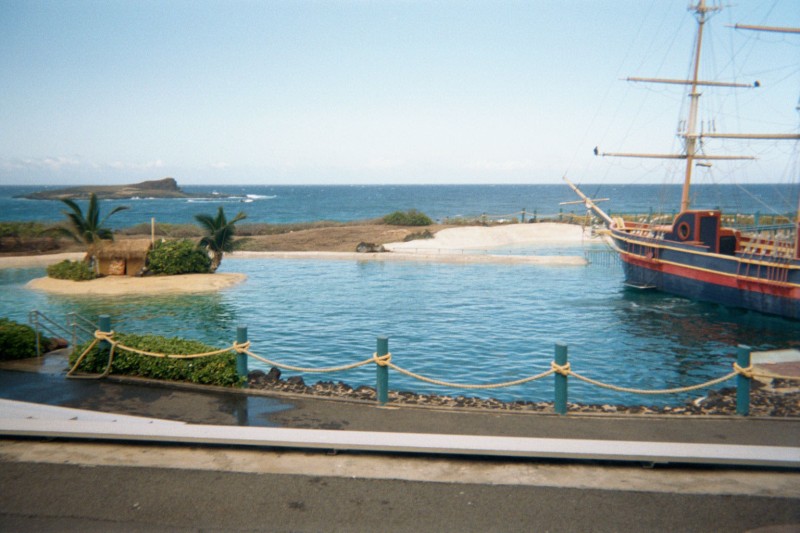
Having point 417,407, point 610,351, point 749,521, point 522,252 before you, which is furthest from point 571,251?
point 749,521

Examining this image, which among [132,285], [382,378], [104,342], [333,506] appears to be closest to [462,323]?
[382,378]

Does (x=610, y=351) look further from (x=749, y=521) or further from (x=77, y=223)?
(x=77, y=223)

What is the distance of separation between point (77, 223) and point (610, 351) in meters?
24.8

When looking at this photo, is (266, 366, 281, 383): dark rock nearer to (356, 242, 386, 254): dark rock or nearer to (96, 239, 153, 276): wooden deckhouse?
(96, 239, 153, 276): wooden deckhouse

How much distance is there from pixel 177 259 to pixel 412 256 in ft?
55.5

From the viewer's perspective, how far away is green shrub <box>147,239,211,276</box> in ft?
101

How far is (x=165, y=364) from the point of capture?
12.0 meters

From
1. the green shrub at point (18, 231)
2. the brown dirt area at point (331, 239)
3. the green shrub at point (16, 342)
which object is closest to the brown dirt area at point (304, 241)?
the brown dirt area at point (331, 239)

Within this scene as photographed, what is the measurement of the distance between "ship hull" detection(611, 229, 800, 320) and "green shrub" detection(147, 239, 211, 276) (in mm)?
24238

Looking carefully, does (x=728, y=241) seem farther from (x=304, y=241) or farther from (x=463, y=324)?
(x=304, y=241)

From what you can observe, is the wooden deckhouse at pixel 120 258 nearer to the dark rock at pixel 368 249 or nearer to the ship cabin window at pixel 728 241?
the dark rock at pixel 368 249

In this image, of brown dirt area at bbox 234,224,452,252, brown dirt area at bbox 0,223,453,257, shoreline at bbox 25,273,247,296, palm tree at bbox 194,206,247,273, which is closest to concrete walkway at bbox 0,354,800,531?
shoreline at bbox 25,273,247,296

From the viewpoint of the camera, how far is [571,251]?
4884 cm

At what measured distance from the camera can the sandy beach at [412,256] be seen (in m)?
28.6
